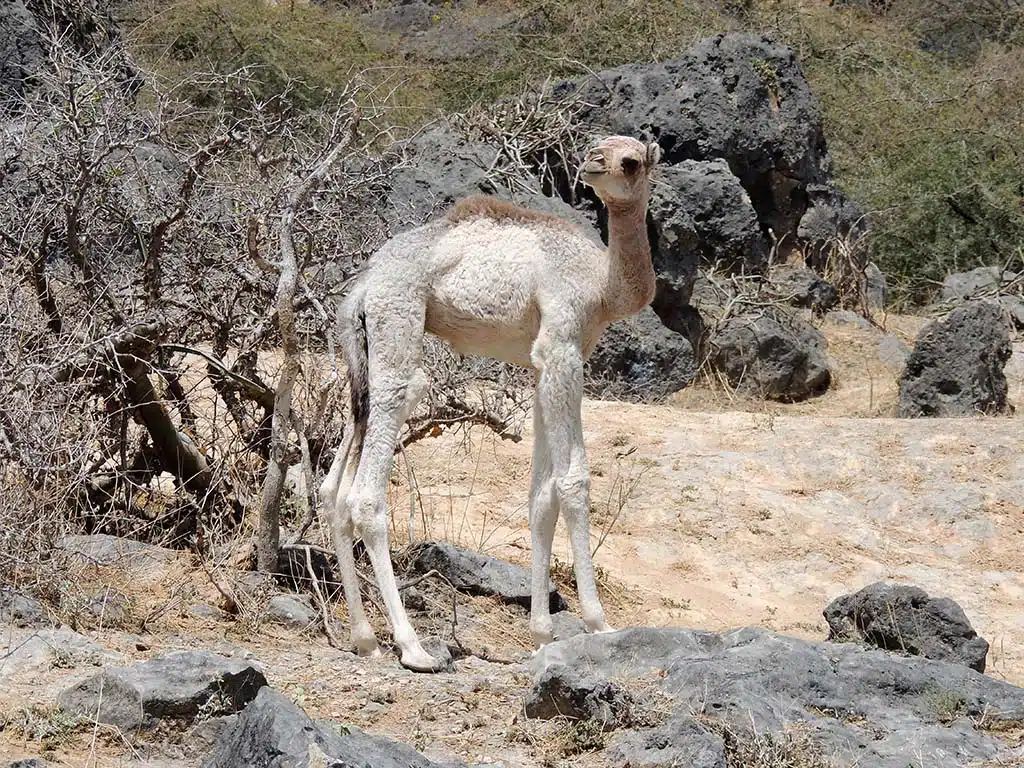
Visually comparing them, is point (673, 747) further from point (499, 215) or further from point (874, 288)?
point (874, 288)

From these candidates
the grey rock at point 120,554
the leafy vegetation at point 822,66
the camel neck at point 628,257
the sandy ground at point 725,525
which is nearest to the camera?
the camel neck at point 628,257

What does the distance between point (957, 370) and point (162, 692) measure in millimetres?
9075

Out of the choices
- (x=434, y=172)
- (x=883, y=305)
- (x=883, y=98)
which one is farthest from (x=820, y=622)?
(x=883, y=98)

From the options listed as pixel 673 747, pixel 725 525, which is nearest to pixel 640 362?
pixel 725 525

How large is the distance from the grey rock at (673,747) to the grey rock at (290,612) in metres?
2.30

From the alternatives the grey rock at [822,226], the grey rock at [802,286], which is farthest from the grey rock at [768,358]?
the grey rock at [822,226]

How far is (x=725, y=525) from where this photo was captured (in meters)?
9.86

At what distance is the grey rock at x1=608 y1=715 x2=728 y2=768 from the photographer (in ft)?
14.7

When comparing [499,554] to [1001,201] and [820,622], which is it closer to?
[820,622]

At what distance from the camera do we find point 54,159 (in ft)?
24.4

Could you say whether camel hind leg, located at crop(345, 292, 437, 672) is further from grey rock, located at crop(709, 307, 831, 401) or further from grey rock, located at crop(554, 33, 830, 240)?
grey rock, located at crop(554, 33, 830, 240)

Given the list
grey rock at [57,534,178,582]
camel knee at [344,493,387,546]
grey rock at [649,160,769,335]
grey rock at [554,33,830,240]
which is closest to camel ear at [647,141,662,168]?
camel knee at [344,493,387,546]

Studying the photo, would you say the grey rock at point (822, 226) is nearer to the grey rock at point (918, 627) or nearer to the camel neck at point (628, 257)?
the grey rock at point (918, 627)

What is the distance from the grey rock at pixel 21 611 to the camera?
566 centimetres
